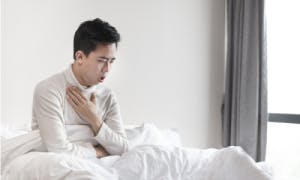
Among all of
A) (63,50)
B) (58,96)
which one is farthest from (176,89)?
(58,96)

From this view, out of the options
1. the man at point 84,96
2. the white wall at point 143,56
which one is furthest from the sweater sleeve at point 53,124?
the white wall at point 143,56

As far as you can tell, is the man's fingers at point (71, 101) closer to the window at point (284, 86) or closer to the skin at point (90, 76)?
Answer: the skin at point (90, 76)

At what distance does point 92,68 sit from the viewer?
5.60 feet

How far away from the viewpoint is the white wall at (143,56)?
2.41 meters

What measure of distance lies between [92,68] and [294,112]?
6.23 ft

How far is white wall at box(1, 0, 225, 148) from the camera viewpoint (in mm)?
2412

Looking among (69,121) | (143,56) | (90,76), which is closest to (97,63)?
(90,76)

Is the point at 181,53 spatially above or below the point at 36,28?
below

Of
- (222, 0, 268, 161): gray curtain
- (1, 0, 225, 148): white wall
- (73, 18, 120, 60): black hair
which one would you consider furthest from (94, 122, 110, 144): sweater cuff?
(222, 0, 268, 161): gray curtain

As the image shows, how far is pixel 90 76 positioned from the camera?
1.71m

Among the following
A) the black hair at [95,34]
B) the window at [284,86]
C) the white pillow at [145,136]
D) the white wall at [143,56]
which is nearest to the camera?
the black hair at [95,34]

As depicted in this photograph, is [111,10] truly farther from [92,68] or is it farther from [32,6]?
[92,68]

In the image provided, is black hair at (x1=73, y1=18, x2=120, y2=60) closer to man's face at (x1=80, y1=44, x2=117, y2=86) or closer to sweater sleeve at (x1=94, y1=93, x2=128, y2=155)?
man's face at (x1=80, y1=44, x2=117, y2=86)

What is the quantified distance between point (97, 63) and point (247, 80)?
178cm
